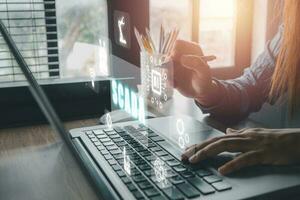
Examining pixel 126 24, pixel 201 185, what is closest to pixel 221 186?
pixel 201 185

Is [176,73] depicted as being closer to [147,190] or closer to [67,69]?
[67,69]

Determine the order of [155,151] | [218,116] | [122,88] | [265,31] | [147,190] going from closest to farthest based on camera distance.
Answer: [147,190] < [155,151] < [265,31] < [218,116] < [122,88]

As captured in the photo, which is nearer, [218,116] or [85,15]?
[218,116]

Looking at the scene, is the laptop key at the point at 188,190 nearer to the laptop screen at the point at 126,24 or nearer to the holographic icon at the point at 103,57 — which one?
the laptop screen at the point at 126,24

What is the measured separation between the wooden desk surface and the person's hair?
579 millimetres

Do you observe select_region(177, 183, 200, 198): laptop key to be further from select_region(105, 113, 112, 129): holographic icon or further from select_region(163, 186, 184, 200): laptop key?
select_region(105, 113, 112, 129): holographic icon

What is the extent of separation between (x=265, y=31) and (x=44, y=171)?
2.09 feet

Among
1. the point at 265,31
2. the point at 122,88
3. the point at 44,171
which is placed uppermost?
the point at 265,31

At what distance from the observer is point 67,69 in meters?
1.39

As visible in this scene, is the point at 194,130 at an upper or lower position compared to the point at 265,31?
lower

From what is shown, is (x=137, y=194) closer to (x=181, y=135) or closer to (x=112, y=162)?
(x=112, y=162)

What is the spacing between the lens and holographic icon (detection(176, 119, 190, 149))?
36.6 inches

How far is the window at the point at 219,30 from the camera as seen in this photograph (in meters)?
1.03

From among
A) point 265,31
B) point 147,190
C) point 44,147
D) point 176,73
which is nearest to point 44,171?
point 44,147
